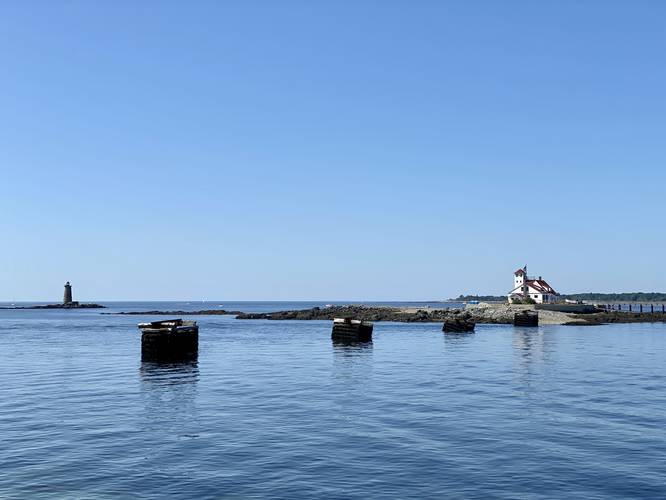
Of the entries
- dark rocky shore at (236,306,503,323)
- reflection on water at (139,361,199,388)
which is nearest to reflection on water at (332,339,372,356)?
reflection on water at (139,361,199,388)

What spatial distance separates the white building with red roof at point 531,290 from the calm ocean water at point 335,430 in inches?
4075

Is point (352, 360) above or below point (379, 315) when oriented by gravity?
below

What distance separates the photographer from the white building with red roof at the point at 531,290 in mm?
149125

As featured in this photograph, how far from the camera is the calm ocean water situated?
17.2 meters

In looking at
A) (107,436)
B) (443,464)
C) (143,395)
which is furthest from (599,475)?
(143,395)

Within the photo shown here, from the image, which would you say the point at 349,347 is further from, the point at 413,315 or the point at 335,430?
the point at 413,315

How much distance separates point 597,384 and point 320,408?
17.5 m

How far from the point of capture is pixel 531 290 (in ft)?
494

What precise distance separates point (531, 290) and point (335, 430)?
135056 millimetres

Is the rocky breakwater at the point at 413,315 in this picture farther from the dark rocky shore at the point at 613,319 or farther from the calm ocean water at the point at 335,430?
the calm ocean water at the point at 335,430

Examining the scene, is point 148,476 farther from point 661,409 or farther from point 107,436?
point 661,409

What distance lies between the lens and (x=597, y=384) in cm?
3666

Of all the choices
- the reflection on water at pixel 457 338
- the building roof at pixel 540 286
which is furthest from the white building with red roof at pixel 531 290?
the reflection on water at pixel 457 338

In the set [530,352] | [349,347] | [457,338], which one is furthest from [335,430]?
[457,338]
